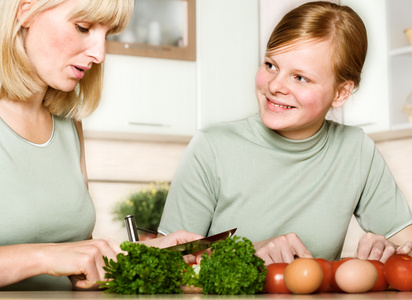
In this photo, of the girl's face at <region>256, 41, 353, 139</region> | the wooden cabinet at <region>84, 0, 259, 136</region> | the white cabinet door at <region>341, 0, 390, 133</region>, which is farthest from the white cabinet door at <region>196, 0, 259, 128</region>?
the girl's face at <region>256, 41, 353, 139</region>

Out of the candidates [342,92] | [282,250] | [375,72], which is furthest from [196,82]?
[282,250]

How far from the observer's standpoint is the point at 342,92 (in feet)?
5.11

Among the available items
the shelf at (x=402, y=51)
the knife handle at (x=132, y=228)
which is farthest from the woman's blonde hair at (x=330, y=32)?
the shelf at (x=402, y=51)

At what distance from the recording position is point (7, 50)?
1.22 meters

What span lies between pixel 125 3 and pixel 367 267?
73 centimetres

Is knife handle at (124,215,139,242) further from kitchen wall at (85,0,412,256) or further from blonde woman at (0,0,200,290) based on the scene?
kitchen wall at (85,0,412,256)

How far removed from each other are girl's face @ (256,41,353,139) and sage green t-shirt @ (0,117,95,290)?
483 mm

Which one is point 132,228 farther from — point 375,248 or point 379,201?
point 379,201

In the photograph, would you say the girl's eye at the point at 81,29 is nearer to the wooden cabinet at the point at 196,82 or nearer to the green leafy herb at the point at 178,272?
the green leafy herb at the point at 178,272

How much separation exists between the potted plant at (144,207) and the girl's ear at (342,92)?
7.26 feet

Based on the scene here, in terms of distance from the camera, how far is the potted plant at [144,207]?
361 centimetres

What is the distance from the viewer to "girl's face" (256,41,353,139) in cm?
140

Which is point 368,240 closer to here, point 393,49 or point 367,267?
point 367,267

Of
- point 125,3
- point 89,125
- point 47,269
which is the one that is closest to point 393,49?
point 89,125
